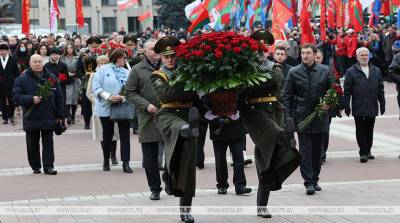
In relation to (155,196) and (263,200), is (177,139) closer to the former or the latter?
(263,200)

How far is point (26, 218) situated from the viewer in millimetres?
9781

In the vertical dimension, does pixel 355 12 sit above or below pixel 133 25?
above

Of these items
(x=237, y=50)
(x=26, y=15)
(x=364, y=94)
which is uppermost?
(x=237, y=50)

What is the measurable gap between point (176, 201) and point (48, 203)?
1486 millimetres

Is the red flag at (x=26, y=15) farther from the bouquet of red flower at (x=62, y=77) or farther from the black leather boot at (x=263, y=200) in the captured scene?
the black leather boot at (x=263, y=200)

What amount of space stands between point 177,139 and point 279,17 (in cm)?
1504

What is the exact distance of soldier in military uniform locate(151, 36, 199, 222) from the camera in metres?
9.07

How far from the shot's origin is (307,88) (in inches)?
453

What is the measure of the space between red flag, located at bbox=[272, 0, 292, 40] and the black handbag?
10116 mm

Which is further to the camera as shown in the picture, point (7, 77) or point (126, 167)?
point (7, 77)

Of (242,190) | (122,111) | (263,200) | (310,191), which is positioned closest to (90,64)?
(122,111)

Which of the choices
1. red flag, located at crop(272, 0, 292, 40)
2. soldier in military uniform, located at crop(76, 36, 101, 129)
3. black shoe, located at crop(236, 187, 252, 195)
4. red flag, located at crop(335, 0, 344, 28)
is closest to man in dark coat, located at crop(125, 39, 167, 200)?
black shoe, located at crop(236, 187, 252, 195)

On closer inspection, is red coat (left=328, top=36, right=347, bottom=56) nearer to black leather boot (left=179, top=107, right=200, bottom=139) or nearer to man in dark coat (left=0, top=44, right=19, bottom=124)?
man in dark coat (left=0, top=44, right=19, bottom=124)

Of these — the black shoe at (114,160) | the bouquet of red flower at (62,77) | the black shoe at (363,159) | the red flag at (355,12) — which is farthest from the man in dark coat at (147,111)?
the red flag at (355,12)
